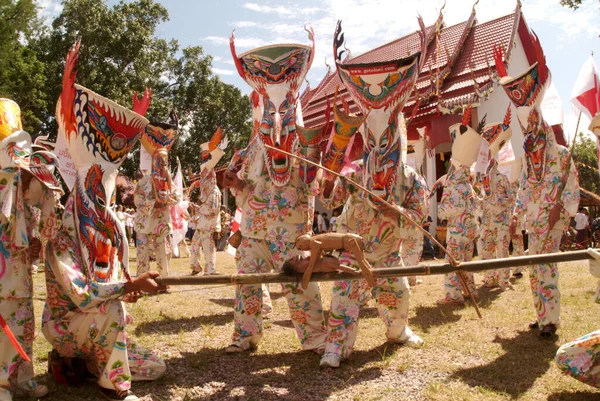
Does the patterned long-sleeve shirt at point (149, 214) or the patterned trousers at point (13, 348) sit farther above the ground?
the patterned long-sleeve shirt at point (149, 214)

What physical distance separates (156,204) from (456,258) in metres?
4.50

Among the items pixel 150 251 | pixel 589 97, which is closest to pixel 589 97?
pixel 589 97

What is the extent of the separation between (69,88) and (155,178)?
4239 mm

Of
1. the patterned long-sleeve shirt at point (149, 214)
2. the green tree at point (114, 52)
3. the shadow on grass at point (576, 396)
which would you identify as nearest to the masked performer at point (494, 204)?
the shadow on grass at point (576, 396)

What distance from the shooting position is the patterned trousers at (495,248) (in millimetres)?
8094

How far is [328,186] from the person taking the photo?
4.34 meters

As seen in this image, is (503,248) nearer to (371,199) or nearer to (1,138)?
(371,199)

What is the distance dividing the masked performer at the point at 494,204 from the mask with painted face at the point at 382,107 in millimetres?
4297

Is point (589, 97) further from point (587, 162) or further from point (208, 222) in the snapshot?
point (587, 162)

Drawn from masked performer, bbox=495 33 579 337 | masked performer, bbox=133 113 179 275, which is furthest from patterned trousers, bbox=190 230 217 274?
masked performer, bbox=495 33 579 337

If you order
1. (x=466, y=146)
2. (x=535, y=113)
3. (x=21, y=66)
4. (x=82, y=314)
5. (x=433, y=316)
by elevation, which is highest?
(x=21, y=66)

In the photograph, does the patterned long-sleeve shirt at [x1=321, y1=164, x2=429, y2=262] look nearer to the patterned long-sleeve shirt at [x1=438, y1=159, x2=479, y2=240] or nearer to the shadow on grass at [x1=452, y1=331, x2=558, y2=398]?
Result: the shadow on grass at [x1=452, y1=331, x2=558, y2=398]

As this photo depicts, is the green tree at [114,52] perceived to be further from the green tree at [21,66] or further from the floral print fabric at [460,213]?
the floral print fabric at [460,213]

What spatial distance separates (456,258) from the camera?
7.07m
